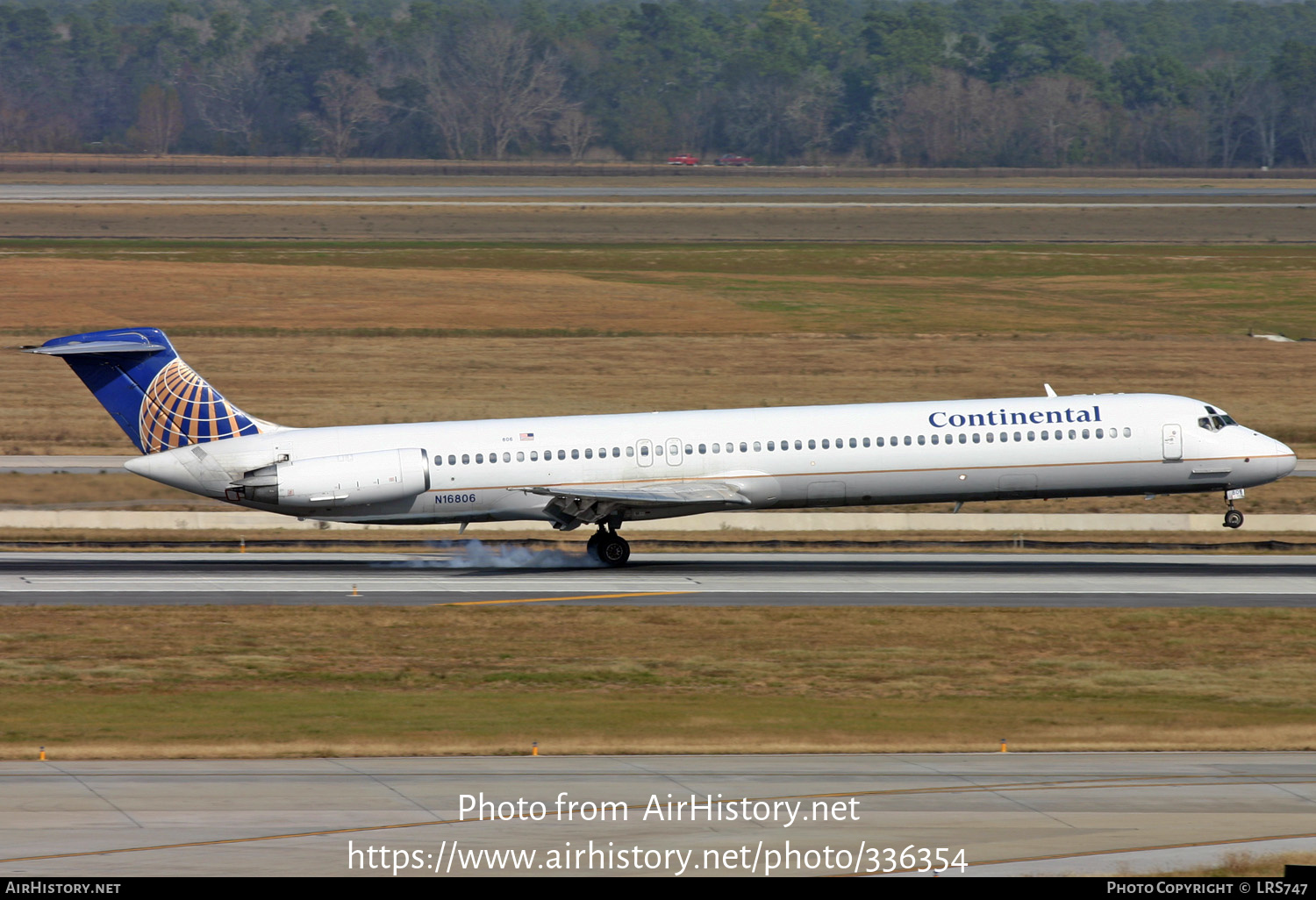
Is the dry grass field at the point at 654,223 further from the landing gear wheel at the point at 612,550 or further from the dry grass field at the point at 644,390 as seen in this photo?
the landing gear wheel at the point at 612,550

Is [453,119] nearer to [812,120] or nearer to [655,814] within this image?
[812,120]

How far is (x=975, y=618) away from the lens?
3388 centimetres

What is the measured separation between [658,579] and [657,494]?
85.1 inches

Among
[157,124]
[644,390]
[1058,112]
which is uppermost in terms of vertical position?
[1058,112]

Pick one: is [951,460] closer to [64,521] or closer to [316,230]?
[64,521]

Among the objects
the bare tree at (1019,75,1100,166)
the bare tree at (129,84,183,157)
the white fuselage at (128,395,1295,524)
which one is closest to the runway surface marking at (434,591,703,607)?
the white fuselage at (128,395,1295,524)

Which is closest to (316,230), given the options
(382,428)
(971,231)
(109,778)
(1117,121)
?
(971,231)

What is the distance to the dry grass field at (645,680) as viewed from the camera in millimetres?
24453

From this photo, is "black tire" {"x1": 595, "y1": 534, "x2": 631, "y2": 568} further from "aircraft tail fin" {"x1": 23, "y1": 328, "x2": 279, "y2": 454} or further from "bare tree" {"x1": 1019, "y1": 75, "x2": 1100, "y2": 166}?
"bare tree" {"x1": 1019, "y1": 75, "x2": 1100, "y2": 166}

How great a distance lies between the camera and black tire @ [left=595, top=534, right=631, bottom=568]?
41000 mm

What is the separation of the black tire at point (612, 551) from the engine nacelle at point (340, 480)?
4.80m

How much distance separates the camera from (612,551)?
4106 centimetres

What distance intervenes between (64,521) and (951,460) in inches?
984

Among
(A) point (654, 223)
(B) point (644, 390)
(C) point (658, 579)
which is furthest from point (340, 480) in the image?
(A) point (654, 223)
